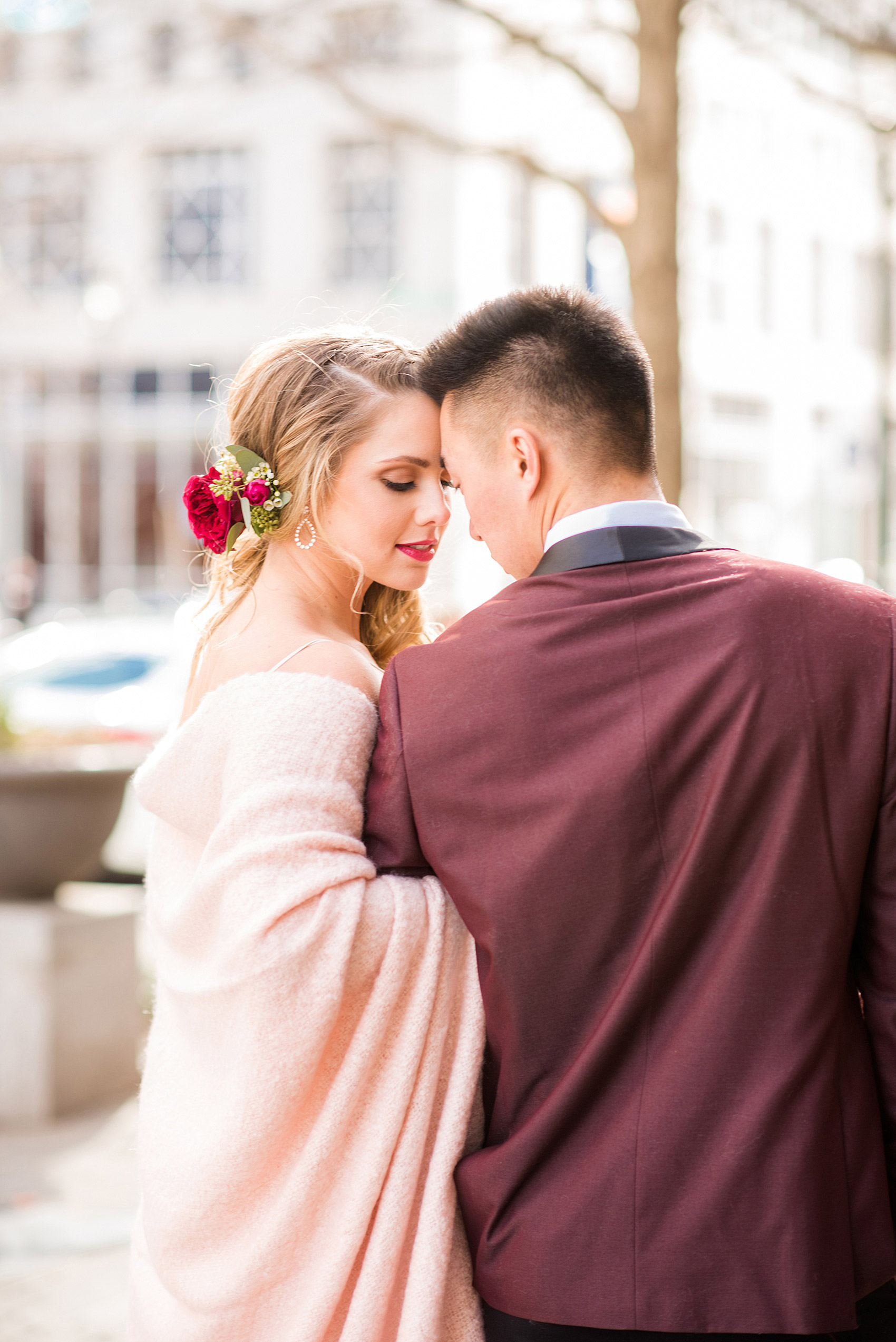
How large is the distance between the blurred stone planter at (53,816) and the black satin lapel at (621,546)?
140 inches

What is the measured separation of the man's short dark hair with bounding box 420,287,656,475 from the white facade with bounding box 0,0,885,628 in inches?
705

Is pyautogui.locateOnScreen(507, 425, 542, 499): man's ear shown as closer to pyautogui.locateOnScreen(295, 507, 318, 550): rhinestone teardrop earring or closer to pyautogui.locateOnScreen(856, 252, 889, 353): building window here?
pyautogui.locateOnScreen(295, 507, 318, 550): rhinestone teardrop earring

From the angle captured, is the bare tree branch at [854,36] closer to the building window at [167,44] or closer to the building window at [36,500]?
the building window at [167,44]

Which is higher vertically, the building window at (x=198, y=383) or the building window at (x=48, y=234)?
the building window at (x=48, y=234)

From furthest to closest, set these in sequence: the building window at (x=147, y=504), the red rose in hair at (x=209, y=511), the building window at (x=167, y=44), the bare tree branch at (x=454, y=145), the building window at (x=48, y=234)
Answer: the building window at (x=147, y=504) < the building window at (x=48, y=234) < the building window at (x=167, y=44) < the bare tree branch at (x=454, y=145) < the red rose in hair at (x=209, y=511)

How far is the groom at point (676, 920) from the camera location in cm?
177

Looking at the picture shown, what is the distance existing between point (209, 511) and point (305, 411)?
252 mm

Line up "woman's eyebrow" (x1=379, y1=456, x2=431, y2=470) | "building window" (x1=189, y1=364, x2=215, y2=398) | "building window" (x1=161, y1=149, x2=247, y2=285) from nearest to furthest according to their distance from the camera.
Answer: "woman's eyebrow" (x1=379, y1=456, x2=431, y2=470) → "building window" (x1=161, y1=149, x2=247, y2=285) → "building window" (x1=189, y1=364, x2=215, y2=398)

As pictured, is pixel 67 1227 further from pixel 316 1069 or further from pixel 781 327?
pixel 781 327

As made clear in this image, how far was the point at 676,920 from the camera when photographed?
1787mm

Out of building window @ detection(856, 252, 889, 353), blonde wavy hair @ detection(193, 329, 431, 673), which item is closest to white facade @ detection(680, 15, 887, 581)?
building window @ detection(856, 252, 889, 353)

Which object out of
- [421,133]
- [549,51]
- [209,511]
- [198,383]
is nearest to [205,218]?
[198,383]

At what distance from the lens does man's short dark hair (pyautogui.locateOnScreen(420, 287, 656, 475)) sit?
6.52 feet

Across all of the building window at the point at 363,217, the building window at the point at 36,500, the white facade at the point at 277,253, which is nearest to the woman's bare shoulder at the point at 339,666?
the white facade at the point at 277,253
